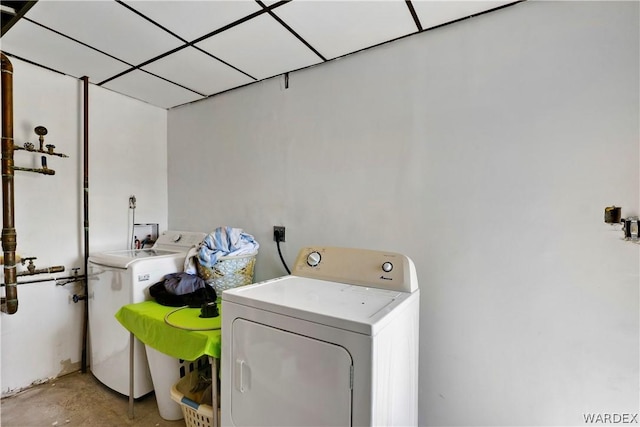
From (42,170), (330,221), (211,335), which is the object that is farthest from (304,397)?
(42,170)

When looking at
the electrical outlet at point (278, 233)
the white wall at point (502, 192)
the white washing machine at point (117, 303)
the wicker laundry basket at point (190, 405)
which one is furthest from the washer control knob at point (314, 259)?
the white washing machine at point (117, 303)

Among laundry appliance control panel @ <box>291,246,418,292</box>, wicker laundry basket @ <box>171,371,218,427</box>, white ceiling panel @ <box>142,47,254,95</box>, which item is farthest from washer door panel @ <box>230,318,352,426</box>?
white ceiling panel @ <box>142,47,254,95</box>

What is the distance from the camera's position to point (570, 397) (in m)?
1.32

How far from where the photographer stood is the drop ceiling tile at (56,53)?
172 centimetres

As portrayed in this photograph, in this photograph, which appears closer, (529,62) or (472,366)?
(529,62)

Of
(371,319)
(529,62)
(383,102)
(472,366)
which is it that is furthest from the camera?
(383,102)

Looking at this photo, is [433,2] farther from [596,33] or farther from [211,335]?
[211,335]

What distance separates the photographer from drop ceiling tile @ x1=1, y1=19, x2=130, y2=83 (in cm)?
172

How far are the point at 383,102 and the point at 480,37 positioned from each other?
55cm

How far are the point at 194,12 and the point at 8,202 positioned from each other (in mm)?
1617

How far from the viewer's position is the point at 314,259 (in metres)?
1.67

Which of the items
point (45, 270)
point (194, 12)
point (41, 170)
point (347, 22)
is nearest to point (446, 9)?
point (347, 22)

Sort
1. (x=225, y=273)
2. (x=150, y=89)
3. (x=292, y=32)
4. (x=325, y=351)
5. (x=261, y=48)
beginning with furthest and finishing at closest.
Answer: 1. (x=150, y=89)
2. (x=225, y=273)
3. (x=261, y=48)
4. (x=292, y=32)
5. (x=325, y=351)

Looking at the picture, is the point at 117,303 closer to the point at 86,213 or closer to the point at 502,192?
the point at 86,213
